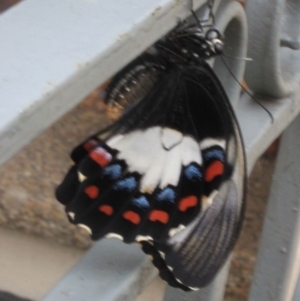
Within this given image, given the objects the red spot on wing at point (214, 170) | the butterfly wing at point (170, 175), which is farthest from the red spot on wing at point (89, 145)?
the red spot on wing at point (214, 170)

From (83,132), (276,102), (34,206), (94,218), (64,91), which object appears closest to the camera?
(64,91)

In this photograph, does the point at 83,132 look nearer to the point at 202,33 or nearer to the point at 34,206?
the point at 34,206

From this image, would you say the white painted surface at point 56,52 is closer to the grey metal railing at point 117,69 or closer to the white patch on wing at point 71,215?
the grey metal railing at point 117,69

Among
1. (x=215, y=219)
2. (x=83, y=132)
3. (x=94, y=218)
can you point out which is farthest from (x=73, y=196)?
(x=83, y=132)

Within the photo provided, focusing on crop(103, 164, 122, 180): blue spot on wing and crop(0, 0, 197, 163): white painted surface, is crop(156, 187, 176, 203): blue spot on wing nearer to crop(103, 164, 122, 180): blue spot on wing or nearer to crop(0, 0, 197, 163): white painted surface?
crop(103, 164, 122, 180): blue spot on wing

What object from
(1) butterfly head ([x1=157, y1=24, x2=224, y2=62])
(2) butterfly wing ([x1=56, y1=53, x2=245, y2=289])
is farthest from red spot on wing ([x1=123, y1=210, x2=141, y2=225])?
(1) butterfly head ([x1=157, y1=24, x2=224, y2=62])

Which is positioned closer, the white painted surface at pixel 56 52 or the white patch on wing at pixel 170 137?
the white painted surface at pixel 56 52

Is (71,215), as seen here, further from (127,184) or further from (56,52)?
(56,52)
